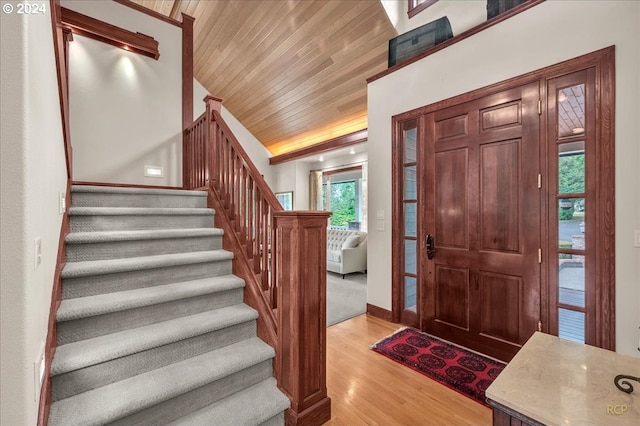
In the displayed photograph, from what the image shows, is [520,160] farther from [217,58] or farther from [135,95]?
[217,58]

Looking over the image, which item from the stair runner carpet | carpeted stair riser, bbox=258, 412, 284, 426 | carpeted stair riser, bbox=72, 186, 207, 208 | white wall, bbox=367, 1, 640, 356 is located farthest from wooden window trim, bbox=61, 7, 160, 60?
carpeted stair riser, bbox=258, 412, 284, 426

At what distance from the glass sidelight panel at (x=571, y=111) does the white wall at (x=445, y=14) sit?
4.23ft

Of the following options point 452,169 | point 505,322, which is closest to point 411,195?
point 452,169

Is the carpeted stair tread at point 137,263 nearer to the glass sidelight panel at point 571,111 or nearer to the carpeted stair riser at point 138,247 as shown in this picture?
the carpeted stair riser at point 138,247

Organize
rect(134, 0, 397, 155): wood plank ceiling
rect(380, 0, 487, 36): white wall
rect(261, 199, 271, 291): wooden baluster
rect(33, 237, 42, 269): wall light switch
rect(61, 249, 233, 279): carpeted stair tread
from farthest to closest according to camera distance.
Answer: rect(134, 0, 397, 155): wood plank ceiling < rect(380, 0, 487, 36): white wall < rect(261, 199, 271, 291): wooden baluster < rect(61, 249, 233, 279): carpeted stair tread < rect(33, 237, 42, 269): wall light switch

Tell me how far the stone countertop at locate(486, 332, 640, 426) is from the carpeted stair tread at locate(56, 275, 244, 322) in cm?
175

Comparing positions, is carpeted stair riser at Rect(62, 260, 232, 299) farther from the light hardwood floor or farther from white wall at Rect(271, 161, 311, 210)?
white wall at Rect(271, 161, 311, 210)

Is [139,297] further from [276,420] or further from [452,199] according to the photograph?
[452,199]

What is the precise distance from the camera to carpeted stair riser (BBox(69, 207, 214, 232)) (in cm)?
218

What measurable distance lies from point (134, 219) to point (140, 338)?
45.9 inches

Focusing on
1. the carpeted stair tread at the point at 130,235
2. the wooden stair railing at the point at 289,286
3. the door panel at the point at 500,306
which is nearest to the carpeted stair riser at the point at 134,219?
the carpeted stair tread at the point at 130,235

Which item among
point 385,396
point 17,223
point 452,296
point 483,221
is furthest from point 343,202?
point 17,223

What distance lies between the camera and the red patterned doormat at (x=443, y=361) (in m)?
2.14

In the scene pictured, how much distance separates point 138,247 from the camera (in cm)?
219
